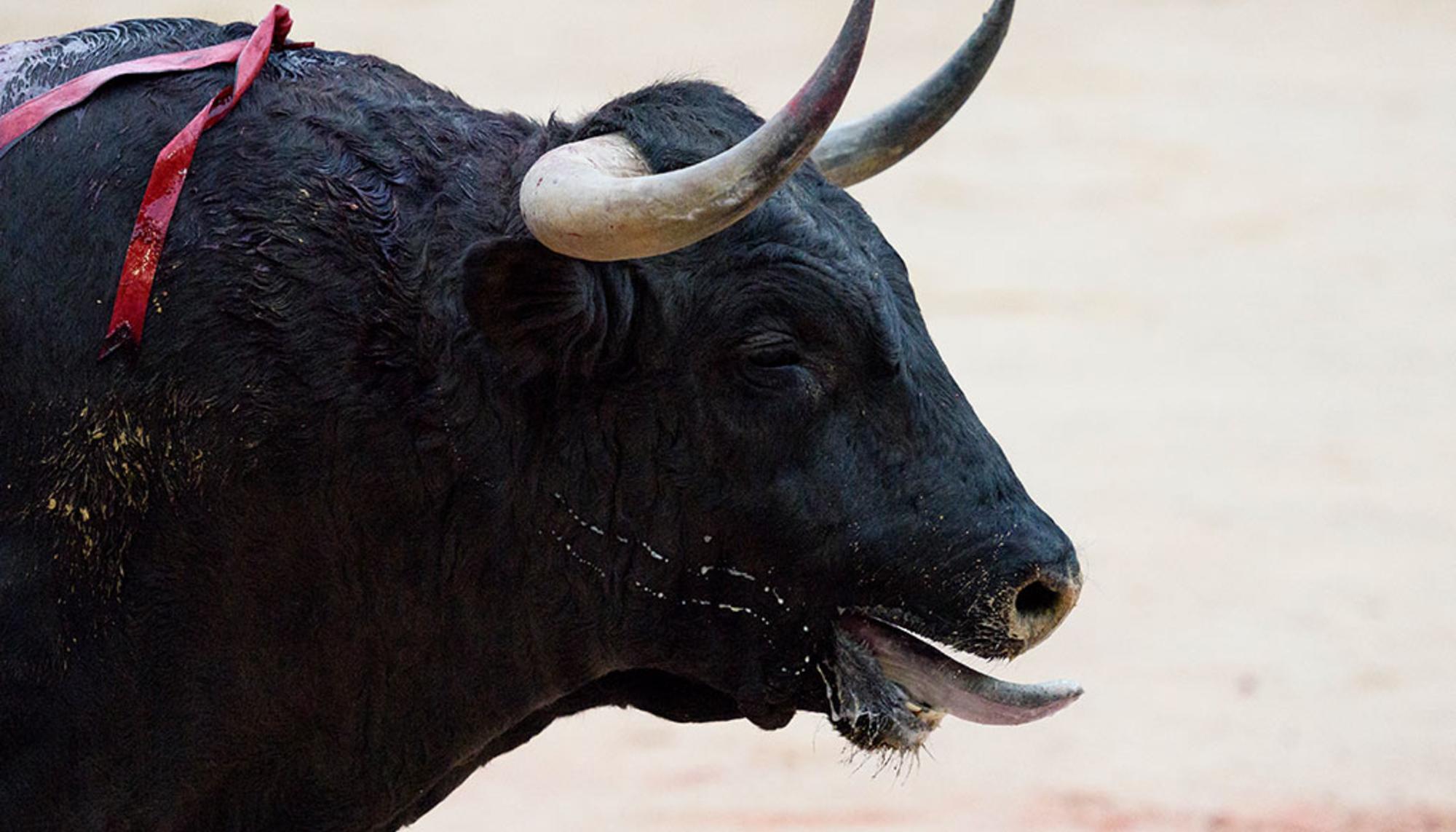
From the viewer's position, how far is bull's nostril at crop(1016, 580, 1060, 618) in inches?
173

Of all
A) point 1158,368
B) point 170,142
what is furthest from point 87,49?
point 1158,368

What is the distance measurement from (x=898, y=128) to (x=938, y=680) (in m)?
1.30

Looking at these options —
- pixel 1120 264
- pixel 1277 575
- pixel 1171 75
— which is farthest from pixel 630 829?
pixel 1171 75

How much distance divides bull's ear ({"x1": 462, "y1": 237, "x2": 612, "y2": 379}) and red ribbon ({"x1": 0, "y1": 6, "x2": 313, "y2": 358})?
62 centimetres

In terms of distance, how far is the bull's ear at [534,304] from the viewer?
13.9ft

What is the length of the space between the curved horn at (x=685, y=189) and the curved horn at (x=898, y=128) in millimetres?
951

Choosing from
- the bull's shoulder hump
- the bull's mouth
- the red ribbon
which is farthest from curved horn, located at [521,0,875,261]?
the bull's shoulder hump

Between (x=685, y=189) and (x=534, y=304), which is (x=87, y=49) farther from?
(x=685, y=189)

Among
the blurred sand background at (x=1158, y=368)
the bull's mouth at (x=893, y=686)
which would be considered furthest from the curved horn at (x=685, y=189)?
the blurred sand background at (x=1158, y=368)

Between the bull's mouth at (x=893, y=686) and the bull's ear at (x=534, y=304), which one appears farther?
the bull's mouth at (x=893, y=686)

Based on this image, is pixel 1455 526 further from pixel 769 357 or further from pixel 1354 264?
pixel 769 357

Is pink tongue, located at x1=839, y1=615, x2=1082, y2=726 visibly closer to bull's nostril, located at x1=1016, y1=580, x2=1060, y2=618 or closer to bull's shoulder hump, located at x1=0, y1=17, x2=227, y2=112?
bull's nostril, located at x1=1016, y1=580, x2=1060, y2=618

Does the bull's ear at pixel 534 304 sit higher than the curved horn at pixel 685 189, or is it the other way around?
the curved horn at pixel 685 189

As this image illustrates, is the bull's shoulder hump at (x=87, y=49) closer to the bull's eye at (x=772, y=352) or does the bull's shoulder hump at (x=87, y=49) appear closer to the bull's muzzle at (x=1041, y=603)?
the bull's eye at (x=772, y=352)
